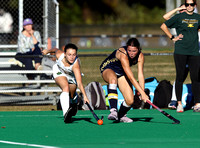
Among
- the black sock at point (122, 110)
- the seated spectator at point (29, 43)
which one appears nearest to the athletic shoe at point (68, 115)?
the black sock at point (122, 110)

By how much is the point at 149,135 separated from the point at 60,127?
1506 mm

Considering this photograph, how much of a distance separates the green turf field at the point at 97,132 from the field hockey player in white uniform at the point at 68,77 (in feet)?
0.88

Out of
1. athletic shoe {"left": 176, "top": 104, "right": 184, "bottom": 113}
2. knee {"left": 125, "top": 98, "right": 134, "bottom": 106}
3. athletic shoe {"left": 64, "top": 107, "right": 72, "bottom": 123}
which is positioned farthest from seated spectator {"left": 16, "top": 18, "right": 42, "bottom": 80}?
knee {"left": 125, "top": 98, "right": 134, "bottom": 106}

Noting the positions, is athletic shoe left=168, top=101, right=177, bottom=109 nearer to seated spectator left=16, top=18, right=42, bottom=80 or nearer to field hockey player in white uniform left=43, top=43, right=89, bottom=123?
field hockey player in white uniform left=43, top=43, right=89, bottom=123

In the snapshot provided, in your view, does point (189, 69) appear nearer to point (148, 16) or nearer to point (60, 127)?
point (60, 127)

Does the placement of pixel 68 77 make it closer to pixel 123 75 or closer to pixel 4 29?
pixel 123 75

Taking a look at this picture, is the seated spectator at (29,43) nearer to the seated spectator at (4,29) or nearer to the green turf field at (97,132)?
the green turf field at (97,132)

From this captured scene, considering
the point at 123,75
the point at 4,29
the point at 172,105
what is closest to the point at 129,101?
the point at 123,75

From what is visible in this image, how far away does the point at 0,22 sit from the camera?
67.5 feet

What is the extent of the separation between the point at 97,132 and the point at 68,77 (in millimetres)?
1726

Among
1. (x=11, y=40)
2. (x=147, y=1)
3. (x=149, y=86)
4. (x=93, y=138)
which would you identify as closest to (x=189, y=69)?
(x=149, y=86)

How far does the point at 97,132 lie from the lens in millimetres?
7762

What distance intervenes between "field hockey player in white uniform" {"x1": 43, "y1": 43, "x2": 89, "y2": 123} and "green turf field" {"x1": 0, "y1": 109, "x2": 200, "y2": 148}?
10.5 inches

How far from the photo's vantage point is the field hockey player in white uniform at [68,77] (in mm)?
8641
